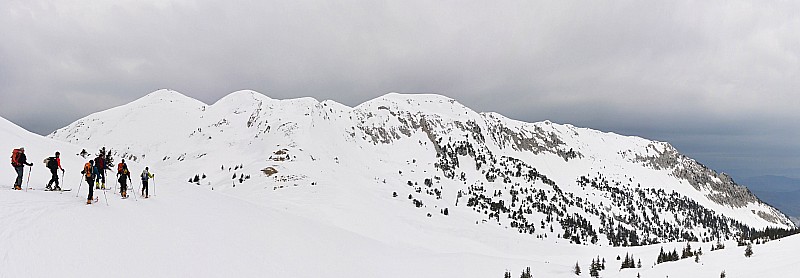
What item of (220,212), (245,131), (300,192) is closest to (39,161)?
(220,212)

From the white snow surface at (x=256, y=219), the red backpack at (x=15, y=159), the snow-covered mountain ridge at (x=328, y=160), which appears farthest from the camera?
the snow-covered mountain ridge at (x=328, y=160)

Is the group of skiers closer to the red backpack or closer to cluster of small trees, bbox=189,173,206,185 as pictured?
the red backpack

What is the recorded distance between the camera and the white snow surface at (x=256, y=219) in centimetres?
1408

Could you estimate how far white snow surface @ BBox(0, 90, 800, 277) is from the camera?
14.1m

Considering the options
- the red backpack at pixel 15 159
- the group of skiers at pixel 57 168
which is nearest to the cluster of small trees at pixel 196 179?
the group of skiers at pixel 57 168

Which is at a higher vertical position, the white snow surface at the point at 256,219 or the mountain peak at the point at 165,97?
the mountain peak at the point at 165,97

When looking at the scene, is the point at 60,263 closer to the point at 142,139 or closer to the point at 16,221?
the point at 16,221

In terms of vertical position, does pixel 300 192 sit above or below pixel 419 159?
below

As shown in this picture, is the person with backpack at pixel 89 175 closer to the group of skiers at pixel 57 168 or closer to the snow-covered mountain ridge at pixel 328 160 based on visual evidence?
the group of skiers at pixel 57 168

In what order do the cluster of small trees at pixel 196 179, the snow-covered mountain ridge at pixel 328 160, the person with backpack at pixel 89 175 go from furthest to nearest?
the cluster of small trees at pixel 196 179
the snow-covered mountain ridge at pixel 328 160
the person with backpack at pixel 89 175

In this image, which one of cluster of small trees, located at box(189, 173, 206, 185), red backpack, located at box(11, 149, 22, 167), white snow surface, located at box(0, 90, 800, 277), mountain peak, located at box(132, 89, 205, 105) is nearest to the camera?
white snow surface, located at box(0, 90, 800, 277)

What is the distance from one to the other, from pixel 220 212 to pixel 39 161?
15.2m

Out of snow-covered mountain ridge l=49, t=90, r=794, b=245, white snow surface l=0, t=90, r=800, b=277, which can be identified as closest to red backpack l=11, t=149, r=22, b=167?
white snow surface l=0, t=90, r=800, b=277

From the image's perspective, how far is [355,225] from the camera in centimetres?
5303
